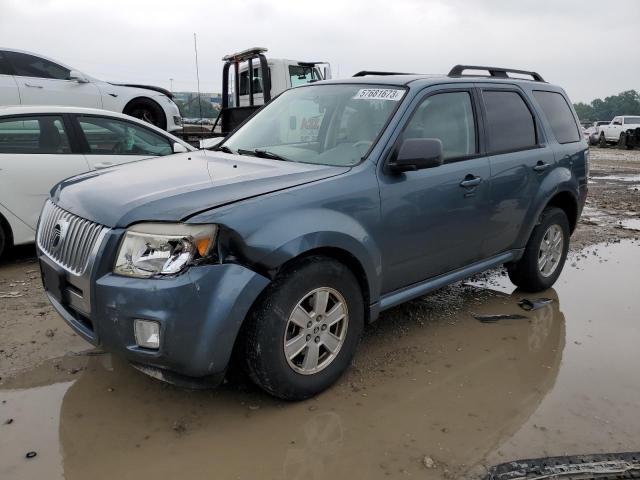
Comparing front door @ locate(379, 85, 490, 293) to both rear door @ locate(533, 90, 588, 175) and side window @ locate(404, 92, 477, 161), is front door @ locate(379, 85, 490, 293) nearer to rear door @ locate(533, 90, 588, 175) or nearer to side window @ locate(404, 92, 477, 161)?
side window @ locate(404, 92, 477, 161)

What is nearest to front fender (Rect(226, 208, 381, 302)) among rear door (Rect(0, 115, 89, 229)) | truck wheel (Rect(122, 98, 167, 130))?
rear door (Rect(0, 115, 89, 229))

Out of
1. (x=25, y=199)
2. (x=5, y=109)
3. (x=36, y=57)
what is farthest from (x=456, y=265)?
(x=36, y=57)

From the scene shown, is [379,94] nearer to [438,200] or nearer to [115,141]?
[438,200]

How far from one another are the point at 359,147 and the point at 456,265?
1.16 m

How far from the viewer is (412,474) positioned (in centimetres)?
240

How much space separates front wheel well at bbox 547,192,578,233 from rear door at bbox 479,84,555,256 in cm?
40

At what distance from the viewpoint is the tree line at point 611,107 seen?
9254 cm

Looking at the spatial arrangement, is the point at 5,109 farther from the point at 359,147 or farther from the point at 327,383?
the point at 327,383

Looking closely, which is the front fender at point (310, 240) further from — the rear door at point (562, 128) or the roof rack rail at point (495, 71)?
the rear door at point (562, 128)

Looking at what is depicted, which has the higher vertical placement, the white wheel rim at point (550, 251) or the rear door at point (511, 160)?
the rear door at point (511, 160)

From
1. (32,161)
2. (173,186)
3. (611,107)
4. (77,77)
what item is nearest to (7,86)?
(77,77)

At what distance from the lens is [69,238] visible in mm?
2814

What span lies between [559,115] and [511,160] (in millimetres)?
1174

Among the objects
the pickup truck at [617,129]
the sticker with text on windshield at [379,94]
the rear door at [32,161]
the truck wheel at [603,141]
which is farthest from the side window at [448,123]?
the truck wheel at [603,141]
